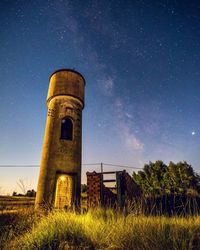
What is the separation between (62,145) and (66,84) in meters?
4.25

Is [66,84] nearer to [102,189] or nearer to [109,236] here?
[102,189]

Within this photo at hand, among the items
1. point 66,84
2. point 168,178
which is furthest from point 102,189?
point 168,178

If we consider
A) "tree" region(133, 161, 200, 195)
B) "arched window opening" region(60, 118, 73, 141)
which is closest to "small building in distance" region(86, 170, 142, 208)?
"arched window opening" region(60, 118, 73, 141)

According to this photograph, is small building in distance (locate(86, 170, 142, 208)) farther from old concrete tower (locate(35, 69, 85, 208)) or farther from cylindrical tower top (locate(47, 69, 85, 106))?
cylindrical tower top (locate(47, 69, 85, 106))

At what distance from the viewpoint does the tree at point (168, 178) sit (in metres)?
26.5

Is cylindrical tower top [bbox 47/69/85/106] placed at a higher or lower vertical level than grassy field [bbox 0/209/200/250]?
higher

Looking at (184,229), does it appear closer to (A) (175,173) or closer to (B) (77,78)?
(B) (77,78)

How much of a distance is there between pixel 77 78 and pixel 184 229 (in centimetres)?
1172

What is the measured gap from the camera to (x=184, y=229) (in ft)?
11.5

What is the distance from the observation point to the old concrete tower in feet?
34.1

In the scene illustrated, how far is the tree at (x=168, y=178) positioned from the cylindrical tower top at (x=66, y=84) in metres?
18.3

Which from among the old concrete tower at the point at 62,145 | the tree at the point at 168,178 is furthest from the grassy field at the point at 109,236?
the tree at the point at 168,178

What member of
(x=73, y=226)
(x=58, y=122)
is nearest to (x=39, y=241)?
(x=73, y=226)

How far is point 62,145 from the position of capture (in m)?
11.3
